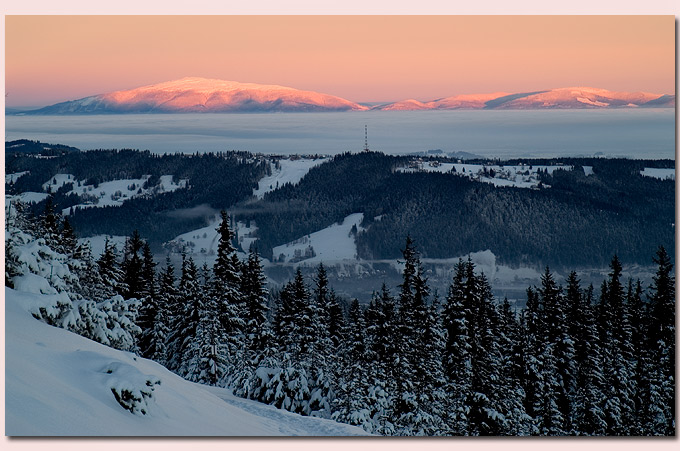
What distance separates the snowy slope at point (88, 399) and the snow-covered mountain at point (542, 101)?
27.7 ft

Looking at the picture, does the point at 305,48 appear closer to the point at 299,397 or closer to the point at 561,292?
the point at 299,397

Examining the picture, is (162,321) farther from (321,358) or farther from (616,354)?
(616,354)

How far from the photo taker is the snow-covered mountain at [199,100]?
1698 centimetres

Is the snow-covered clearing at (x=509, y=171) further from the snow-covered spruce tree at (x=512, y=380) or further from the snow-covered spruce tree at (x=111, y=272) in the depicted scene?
the snow-covered spruce tree at (x=111, y=272)

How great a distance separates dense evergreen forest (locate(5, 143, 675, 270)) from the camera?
20.9 metres

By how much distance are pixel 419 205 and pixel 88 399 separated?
9950 centimetres

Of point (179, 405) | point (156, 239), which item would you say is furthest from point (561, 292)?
point (156, 239)

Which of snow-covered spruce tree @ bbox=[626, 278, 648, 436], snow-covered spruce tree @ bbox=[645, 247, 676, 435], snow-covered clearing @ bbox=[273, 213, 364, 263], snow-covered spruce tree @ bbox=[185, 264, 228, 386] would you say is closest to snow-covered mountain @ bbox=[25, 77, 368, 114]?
snow-covered spruce tree @ bbox=[645, 247, 676, 435]

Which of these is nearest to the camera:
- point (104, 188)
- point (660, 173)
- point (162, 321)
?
point (660, 173)

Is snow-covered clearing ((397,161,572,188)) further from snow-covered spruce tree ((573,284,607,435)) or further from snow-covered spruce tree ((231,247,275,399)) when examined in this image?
snow-covered spruce tree ((231,247,275,399))

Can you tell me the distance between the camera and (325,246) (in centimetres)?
8138

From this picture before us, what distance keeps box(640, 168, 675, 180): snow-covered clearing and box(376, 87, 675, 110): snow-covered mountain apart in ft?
4.90

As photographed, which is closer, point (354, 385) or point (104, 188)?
point (354, 385)

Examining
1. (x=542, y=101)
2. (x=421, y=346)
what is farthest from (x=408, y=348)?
(x=542, y=101)
